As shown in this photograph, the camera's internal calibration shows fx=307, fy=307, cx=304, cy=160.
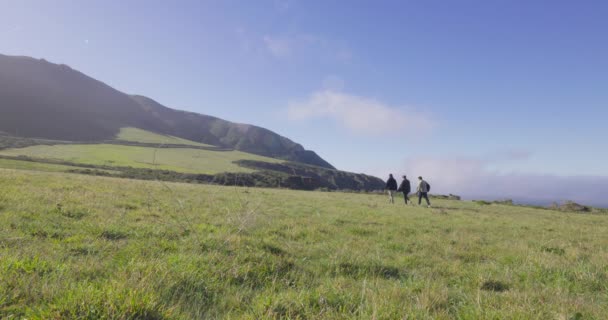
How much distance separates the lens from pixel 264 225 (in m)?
9.80

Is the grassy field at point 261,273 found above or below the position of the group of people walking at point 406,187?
below

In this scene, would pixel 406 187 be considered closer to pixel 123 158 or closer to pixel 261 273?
pixel 261 273

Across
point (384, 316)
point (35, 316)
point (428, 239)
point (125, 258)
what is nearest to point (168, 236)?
point (125, 258)

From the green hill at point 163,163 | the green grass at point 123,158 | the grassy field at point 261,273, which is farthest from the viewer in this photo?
the green grass at point 123,158

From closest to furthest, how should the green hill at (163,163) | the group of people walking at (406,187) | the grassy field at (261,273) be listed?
the grassy field at (261,273) < the group of people walking at (406,187) < the green hill at (163,163)

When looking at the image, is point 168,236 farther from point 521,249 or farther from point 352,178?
point 352,178

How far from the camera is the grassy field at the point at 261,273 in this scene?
3285mm

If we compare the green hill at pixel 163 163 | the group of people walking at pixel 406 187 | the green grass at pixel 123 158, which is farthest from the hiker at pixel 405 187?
the green grass at pixel 123 158

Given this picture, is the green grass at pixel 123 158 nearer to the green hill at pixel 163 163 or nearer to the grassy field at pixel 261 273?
the green hill at pixel 163 163

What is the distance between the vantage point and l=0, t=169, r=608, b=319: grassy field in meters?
3.29

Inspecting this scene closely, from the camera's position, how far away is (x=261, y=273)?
486cm

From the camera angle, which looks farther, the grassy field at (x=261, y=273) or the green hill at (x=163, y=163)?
the green hill at (x=163, y=163)

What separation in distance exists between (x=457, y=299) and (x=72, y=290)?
4.73 meters

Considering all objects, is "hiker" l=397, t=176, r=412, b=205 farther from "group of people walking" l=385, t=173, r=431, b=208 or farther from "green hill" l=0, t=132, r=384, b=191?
"green hill" l=0, t=132, r=384, b=191
